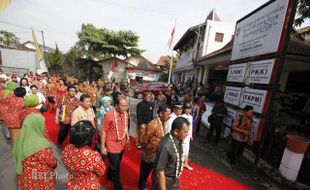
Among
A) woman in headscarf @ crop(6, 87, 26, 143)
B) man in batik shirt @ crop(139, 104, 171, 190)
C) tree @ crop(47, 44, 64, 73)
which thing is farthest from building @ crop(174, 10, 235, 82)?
tree @ crop(47, 44, 64, 73)

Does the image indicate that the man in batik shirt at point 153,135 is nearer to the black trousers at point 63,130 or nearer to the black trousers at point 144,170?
the black trousers at point 144,170

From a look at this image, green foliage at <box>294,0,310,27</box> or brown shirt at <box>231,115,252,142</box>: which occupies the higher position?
green foliage at <box>294,0,310,27</box>

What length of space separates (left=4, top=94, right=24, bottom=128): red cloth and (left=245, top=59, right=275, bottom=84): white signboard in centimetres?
559

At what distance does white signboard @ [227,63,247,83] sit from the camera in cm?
518

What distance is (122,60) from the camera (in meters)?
27.2

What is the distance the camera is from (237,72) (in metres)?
5.54

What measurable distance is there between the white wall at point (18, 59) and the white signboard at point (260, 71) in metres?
25.0

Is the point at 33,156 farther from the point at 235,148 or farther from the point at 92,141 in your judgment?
the point at 235,148

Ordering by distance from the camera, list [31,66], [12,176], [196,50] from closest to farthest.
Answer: [12,176]
[196,50]
[31,66]

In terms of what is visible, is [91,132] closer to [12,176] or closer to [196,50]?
[12,176]

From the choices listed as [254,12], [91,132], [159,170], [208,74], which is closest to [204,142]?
[254,12]

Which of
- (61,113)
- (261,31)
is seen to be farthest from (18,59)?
(261,31)

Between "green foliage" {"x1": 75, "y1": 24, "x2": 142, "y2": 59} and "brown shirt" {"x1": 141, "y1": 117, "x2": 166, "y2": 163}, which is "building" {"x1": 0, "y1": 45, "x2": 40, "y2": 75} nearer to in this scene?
"green foliage" {"x1": 75, "y1": 24, "x2": 142, "y2": 59}

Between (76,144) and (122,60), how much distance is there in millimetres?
26498
